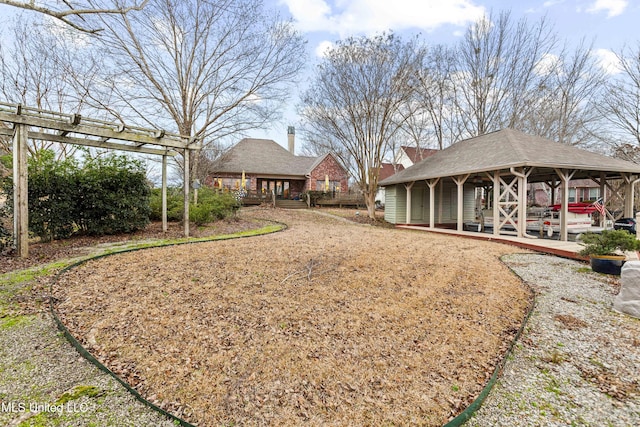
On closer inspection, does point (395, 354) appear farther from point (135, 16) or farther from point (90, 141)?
point (135, 16)

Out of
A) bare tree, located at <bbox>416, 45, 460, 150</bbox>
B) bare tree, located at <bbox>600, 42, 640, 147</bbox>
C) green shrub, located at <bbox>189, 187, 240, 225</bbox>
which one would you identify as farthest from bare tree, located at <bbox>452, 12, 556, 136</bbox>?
green shrub, located at <bbox>189, 187, 240, 225</bbox>

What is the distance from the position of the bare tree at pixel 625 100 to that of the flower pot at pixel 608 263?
1536 centimetres

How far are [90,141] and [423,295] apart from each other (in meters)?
8.13

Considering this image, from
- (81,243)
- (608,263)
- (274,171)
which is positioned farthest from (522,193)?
(274,171)

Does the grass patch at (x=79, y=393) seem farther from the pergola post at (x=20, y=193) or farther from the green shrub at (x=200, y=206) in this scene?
the green shrub at (x=200, y=206)

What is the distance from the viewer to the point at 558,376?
2465 mm

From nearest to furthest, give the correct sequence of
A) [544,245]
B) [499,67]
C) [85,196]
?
[85,196] < [544,245] < [499,67]

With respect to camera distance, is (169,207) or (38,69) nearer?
(169,207)

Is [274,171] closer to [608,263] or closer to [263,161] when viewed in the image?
[263,161]

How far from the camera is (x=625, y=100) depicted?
15.2 meters

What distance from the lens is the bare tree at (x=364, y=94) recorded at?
1293cm

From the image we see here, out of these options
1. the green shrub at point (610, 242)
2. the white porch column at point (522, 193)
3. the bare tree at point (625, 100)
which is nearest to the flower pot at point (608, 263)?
the green shrub at point (610, 242)

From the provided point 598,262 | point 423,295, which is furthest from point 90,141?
point 598,262

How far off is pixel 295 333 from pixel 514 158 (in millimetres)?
9165
